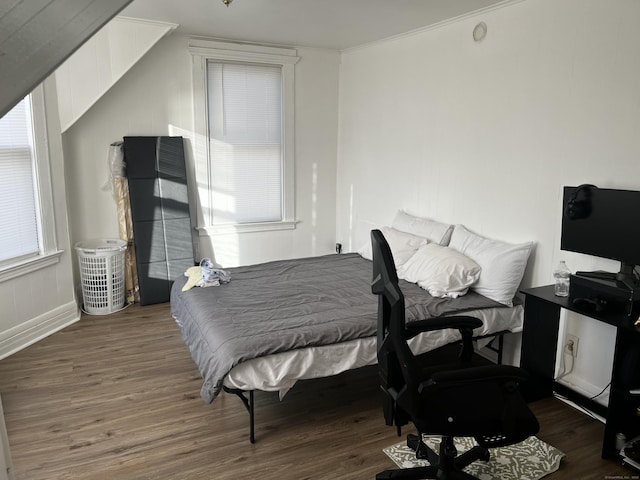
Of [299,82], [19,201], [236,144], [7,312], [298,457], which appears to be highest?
[299,82]

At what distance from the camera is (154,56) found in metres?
4.44

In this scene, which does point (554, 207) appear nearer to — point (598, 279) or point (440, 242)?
point (598, 279)

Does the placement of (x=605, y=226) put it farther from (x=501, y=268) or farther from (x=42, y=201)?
(x=42, y=201)

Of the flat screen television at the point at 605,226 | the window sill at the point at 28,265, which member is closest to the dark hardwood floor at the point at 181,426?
the window sill at the point at 28,265

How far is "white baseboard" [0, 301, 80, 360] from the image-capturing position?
3.52m

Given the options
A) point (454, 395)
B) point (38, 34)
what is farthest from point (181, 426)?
point (38, 34)

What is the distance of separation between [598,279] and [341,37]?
310cm

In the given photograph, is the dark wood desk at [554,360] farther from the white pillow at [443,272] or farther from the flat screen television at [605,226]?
the white pillow at [443,272]

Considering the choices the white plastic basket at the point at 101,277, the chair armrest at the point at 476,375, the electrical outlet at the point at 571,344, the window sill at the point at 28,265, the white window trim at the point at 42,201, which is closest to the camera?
the chair armrest at the point at 476,375

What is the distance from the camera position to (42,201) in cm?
384

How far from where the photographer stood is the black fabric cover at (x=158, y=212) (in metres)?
4.43

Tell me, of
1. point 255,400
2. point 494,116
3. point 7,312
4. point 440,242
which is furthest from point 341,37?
point 7,312

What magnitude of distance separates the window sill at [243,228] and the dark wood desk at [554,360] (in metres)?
2.91

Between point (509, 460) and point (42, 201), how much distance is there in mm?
3699
